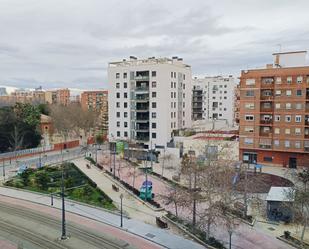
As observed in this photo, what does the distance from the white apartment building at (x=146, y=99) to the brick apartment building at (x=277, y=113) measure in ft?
43.8

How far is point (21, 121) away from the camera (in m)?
53.4

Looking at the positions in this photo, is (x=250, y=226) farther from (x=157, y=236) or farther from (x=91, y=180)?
(x=91, y=180)

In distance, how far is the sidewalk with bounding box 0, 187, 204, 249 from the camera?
2097 centimetres

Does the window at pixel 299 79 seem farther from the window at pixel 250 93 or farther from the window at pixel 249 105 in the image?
the window at pixel 249 105

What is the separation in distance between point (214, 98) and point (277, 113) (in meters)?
47.3

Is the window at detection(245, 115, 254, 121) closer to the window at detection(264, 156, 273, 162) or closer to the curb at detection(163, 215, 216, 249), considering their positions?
the window at detection(264, 156, 273, 162)

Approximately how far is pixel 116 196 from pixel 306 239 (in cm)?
1747

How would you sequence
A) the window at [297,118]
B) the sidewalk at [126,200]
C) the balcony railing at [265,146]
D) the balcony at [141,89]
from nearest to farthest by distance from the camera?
the sidewalk at [126,200], the window at [297,118], the balcony railing at [265,146], the balcony at [141,89]

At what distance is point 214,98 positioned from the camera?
92250mm

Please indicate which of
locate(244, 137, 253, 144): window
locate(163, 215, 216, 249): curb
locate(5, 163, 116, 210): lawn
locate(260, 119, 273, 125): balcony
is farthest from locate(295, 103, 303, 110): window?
locate(5, 163, 116, 210): lawn

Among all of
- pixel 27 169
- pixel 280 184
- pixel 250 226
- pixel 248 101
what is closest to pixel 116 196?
pixel 250 226

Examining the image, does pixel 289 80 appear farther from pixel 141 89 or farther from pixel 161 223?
pixel 161 223

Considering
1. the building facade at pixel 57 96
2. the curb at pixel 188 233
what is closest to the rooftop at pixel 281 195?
the curb at pixel 188 233

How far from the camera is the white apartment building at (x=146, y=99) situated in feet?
179
